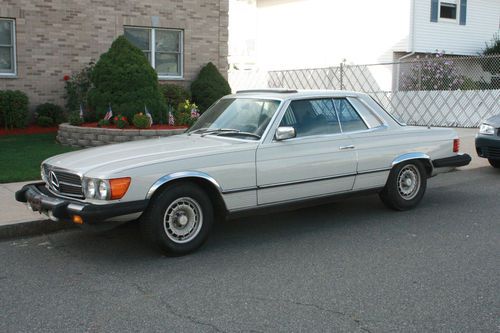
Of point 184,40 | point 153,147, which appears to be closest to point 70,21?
point 184,40

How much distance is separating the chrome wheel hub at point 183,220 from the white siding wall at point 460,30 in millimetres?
18508

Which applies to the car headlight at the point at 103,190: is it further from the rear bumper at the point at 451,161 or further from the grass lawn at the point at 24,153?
the rear bumper at the point at 451,161

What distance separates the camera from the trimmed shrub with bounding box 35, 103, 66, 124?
14.7m

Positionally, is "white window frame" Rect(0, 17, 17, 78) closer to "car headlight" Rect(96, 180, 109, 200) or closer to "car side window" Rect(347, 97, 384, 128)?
"car side window" Rect(347, 97, 384, 128)

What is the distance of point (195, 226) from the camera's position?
5.54 metres

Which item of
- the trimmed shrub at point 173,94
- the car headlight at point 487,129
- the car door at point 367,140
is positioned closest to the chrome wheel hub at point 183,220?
the car door at point 367,140

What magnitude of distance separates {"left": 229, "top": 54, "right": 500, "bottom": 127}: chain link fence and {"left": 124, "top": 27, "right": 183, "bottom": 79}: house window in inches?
239

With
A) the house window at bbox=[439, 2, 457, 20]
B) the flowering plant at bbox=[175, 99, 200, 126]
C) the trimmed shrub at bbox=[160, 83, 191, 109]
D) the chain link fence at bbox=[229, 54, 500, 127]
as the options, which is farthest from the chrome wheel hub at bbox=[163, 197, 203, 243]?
the house window at bbox=[439, 2, 457, 20]

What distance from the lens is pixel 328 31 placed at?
80.1 feet

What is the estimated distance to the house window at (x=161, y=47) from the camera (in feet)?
53.8

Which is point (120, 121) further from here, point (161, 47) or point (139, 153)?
point (139, 153)

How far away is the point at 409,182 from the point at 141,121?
5860 mm

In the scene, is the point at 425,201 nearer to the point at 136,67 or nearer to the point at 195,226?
the point at 195,226

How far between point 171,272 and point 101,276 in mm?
599
